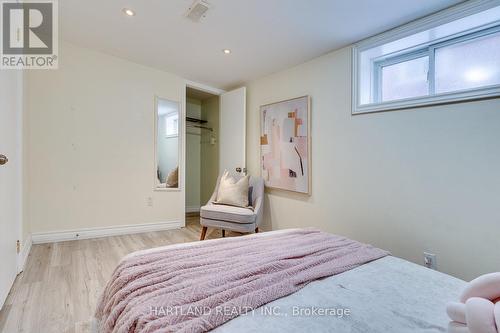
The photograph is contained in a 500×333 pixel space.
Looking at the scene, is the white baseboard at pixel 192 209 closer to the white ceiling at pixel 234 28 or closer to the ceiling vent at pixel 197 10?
the white ceiling at pixel 234 28

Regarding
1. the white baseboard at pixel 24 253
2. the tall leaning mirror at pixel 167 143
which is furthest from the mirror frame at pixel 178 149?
the white baseboard at pixel 24 253

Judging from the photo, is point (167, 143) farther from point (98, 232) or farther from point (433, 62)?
point (433, 62)

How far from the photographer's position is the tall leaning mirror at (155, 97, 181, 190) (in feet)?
11.0

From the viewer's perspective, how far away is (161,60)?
2.98 meters

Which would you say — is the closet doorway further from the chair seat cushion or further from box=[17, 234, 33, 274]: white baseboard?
box=[17, 234, 33, 274]: white baseboard

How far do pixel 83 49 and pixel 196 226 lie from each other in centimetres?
273

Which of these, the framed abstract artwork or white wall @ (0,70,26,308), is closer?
white wall @ (0,70,26,308)

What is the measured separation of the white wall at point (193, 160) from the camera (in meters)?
4.65

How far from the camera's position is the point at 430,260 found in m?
1.84

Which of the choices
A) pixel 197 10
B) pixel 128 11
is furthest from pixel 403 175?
pixel 128 11

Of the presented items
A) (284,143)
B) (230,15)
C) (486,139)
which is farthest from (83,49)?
(486,139)

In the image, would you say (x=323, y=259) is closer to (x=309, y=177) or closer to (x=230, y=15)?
(x=309, y=177)

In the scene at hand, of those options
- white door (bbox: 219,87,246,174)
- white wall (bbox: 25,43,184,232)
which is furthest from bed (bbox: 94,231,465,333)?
white door (bbox: 219,87,246,174)

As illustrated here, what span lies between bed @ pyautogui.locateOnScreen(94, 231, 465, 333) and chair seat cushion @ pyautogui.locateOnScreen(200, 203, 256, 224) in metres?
1.69
